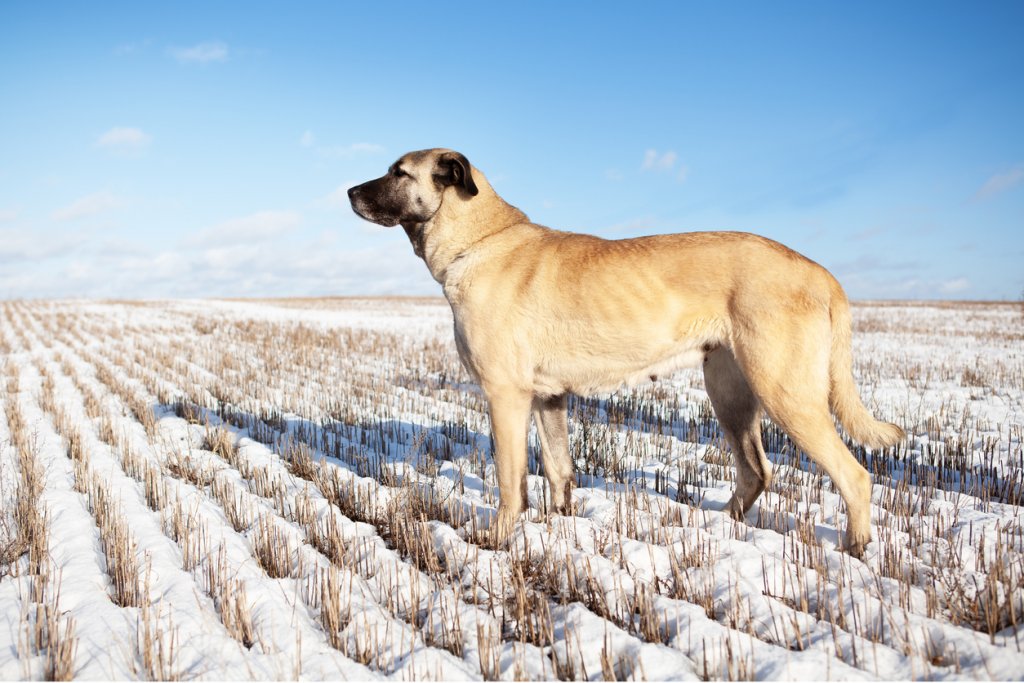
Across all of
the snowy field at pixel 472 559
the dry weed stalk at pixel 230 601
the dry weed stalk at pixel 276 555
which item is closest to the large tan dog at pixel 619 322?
the snowy field at pixel 472 559

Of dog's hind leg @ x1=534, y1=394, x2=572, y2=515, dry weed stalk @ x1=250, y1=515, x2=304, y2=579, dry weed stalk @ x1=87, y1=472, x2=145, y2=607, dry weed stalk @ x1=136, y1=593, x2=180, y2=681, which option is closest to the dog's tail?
dog's hind leg @ x1=534, y1=394, x2=572, y2=515

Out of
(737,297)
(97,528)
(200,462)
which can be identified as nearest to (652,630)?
(737,297)

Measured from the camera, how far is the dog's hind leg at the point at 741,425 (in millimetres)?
3865

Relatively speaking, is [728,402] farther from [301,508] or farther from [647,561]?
[301,508]

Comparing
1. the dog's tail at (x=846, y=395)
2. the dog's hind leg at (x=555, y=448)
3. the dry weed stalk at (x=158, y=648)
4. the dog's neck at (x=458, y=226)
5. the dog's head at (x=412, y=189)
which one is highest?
the dog's head at (x=412, y=189)

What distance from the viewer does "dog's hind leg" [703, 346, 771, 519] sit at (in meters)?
3.87

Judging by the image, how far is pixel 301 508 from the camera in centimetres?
384

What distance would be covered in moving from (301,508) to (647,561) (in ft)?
7.11

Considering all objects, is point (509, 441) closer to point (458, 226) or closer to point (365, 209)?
point (458, 226)

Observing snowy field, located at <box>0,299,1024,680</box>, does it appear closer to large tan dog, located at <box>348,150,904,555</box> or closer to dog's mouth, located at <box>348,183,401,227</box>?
large tan dog, located at <box>348,150,904,555</box>

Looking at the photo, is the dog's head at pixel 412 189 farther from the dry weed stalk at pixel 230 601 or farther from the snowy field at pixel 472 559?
the dry weed stalk at pixel 230 601

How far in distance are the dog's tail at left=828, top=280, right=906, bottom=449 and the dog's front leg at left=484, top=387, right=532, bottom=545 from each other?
5.86ft

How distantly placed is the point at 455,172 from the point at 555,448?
1954 mm

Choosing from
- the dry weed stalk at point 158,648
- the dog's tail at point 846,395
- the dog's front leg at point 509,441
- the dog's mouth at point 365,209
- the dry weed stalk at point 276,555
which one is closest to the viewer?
the dry weed stalk at point 158,648
